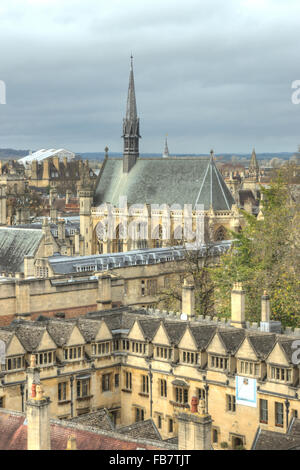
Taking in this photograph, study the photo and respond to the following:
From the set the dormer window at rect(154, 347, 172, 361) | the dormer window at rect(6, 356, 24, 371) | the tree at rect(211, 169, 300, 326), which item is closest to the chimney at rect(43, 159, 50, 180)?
the tree at rect(211, 169, 300, 326)

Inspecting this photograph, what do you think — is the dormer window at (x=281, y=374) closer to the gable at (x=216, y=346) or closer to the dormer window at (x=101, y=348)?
the gable at (x=216, y=346)

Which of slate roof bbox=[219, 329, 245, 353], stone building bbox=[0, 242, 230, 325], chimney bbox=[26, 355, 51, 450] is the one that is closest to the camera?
chimney bbox=[26, 355, 51, 450]

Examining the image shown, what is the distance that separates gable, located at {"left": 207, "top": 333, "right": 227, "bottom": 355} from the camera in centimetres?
4190

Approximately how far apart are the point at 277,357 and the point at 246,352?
158 cm

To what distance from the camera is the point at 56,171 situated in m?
197

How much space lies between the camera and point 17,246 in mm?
71812

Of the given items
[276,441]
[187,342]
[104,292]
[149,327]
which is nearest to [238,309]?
[187,342]

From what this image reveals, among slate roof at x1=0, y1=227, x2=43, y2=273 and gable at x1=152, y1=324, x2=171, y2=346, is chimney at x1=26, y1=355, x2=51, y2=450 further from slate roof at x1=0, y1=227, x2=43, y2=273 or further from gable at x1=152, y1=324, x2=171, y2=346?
slate roof at x1=0, y1=227, x2=43, y2=273

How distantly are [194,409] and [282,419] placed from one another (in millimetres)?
13386

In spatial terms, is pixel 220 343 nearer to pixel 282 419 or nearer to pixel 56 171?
pixel 282 419

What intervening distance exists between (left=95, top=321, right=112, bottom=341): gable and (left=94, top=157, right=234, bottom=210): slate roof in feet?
151

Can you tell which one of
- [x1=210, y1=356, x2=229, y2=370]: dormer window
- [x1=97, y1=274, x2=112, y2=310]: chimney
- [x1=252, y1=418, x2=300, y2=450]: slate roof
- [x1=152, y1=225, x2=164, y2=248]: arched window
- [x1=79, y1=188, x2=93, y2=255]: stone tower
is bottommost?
[x1=252, y1=418, x2=300, y2=450]: slate roof

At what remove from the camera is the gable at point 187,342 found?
43.0m
